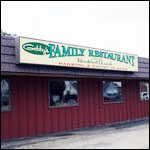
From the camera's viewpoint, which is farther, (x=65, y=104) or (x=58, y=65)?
(x=65, y=104)

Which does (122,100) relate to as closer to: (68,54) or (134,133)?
(134,133)

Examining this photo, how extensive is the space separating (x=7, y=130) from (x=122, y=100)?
7.75 m

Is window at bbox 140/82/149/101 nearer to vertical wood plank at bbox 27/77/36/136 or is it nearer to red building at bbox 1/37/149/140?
red building at bbox 1/37/149/140

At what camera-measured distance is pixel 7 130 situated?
34.7 ft

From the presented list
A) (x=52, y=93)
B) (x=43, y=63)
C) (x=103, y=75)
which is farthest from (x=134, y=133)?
(x=43, y=63)

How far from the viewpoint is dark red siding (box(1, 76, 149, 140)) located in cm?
1088

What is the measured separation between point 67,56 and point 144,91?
8.57 meters

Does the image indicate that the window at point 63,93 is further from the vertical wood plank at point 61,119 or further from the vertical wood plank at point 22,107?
the vertical wood plank at point 22,107

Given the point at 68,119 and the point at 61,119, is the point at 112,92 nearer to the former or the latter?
the point at 68,119

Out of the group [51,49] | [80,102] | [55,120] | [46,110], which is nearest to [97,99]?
[80,102]

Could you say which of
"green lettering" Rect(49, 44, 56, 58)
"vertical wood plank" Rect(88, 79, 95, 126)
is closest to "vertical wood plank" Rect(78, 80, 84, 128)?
"vertical wood plank" Rect(88, 79, 95, 126)

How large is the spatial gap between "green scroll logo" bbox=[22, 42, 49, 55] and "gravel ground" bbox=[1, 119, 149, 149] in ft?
10.9

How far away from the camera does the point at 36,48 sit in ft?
34.6

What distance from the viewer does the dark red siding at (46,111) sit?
10883mm
